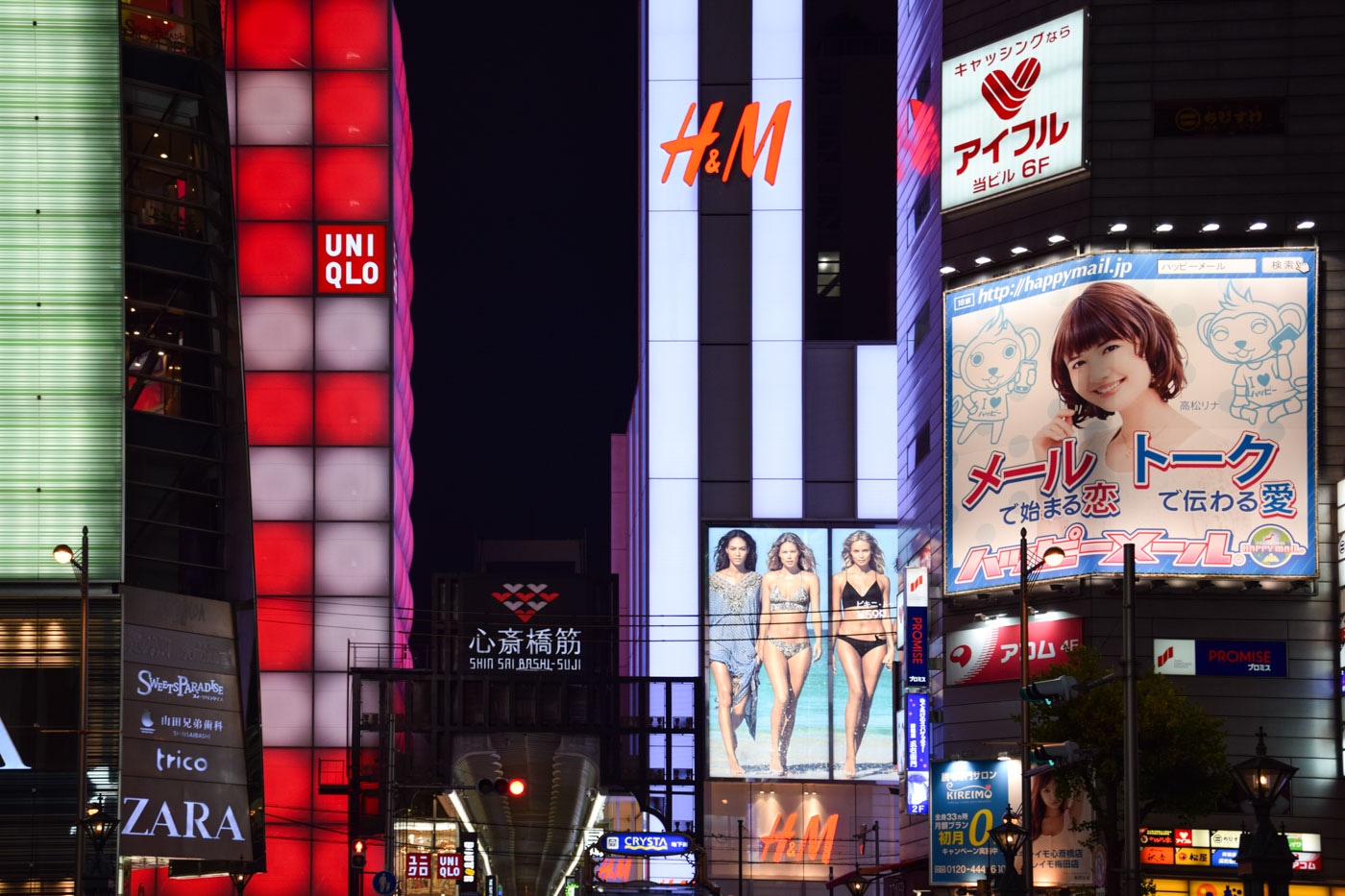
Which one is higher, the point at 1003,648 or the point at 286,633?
the point at 1003,648

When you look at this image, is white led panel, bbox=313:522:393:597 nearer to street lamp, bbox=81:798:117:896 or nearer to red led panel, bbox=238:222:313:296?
red led panel, bbox=238:222:313:296

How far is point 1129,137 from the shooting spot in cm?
5659

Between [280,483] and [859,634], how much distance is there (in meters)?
28.6

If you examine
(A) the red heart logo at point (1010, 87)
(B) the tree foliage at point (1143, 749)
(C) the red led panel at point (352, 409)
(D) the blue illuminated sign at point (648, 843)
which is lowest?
(D) the blue illuminated sign at point (648, 843)

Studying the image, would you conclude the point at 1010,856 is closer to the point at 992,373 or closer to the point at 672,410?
the point at 992,373

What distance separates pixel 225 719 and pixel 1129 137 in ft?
103

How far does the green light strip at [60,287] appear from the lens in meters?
49.2

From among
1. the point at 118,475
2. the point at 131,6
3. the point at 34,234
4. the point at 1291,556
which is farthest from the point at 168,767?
the point at 1291,556

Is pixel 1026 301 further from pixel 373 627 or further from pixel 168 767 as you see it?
pixel 373 627

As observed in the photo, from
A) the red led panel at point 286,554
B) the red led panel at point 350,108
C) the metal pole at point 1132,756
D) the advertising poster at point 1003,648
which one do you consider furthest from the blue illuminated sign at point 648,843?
the red led panel at point 350,108

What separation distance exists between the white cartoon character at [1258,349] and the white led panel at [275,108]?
46.6m

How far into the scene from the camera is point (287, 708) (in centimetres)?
8181

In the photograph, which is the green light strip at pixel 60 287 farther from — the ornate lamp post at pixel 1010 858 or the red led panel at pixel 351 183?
the red led panel at pixel 351 183

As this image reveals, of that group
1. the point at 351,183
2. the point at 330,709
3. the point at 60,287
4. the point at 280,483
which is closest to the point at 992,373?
the point at 60,287
